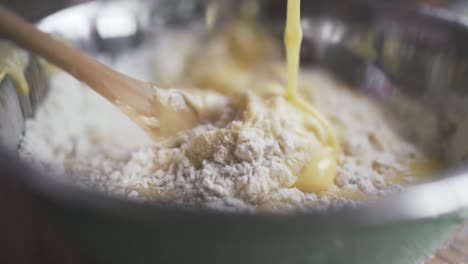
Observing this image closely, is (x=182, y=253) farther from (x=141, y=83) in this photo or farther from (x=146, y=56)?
(x=146, y=56)

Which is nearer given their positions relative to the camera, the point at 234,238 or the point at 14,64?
the point at 234,238

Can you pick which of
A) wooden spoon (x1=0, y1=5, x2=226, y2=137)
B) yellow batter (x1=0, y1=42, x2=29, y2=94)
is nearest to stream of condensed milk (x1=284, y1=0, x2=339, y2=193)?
wooden spoon (x1=0, y1=5, x2=226, y2=137)

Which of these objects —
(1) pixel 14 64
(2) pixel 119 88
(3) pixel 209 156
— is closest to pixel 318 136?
(3) pixel 209 156

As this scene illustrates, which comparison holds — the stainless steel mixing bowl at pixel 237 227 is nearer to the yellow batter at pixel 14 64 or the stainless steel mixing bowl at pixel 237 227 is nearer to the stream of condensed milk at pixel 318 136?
the yellow batter at pixel 14 64

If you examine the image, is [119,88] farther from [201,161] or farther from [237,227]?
[237,227]

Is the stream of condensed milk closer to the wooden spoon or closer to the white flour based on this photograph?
the white flour

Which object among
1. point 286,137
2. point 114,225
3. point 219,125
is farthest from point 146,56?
point 114,225

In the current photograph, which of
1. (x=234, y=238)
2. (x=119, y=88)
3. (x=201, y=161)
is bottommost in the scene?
(x=234, y=238)

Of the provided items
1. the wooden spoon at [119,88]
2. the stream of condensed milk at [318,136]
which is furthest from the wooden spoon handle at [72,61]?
the stream of condensed milk at [318,136]
